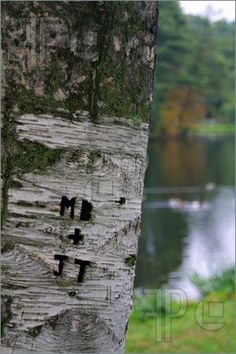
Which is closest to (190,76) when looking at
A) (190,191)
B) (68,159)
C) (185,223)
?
(190,191)

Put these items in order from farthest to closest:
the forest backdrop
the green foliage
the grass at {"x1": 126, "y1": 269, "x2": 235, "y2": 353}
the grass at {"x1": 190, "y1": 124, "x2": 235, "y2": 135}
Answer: the grass at {"x1": 190, "y1": 124, "x2": 235, "y2": 135}, the forest backdrop, the green foliage, the grass at {"x1": 126, "y1": 269, "x2": 235, "y2": 353}

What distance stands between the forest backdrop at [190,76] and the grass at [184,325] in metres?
26.3

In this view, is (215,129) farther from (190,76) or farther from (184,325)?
(184,325)

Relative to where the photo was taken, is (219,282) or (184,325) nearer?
(184,325)

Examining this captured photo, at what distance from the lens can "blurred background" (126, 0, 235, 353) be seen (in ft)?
19.7

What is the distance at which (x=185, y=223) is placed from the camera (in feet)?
42.8

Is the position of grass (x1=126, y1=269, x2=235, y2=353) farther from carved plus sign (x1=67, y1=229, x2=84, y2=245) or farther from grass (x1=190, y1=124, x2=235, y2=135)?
grass (x1=190, y1=124, x2=235, y2=135)

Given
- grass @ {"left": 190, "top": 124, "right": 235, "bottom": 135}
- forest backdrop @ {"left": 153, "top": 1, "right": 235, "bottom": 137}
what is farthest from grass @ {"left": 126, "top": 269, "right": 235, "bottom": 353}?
grass @ {"left": 190, "top": 124, "right": 235, "bottom": 135}

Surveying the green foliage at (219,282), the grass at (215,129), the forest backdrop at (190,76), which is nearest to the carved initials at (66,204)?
the green foliage at (219,282)

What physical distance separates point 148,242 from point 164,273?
2.33 m

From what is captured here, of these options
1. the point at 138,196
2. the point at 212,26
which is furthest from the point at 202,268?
the point at 212,26

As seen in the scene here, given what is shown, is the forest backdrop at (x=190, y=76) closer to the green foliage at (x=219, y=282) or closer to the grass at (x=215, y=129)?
the grass at (x=215, y=129)

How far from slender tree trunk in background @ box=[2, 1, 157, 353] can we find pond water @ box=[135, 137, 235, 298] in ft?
22.0

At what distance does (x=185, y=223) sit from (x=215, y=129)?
33454 mm
